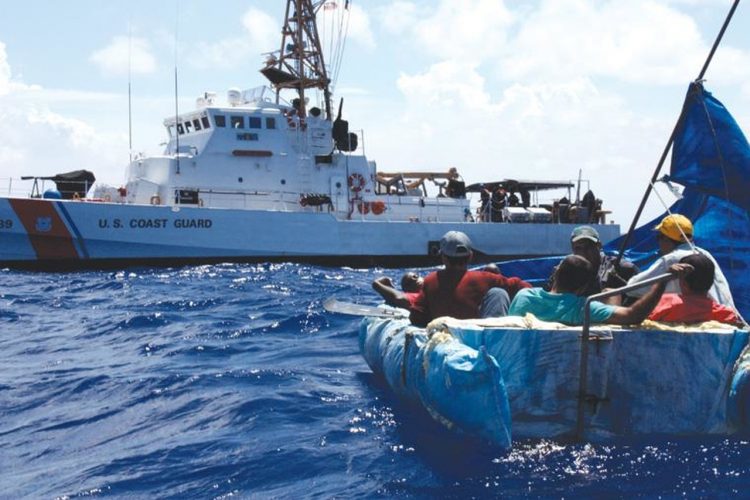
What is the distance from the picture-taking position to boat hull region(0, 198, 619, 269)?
811 inches

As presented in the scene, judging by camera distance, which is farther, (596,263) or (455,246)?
(596,263)

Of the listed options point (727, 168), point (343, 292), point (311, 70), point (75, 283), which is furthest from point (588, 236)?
point (311, 70)

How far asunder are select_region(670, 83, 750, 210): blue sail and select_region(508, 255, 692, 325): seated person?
2657 millimetres

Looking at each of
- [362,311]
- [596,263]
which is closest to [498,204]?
[362,311]

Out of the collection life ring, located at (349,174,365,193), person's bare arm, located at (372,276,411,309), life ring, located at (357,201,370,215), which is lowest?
person's bare arm, located at (372,276,411,309)

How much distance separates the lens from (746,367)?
5.21m

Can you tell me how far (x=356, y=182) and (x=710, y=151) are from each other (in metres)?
Result: 17.2

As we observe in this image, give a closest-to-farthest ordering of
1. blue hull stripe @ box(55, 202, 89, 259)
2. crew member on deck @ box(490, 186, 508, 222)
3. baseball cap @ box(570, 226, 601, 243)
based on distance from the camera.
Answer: baseball cap @ box(570, 226, 601, 243) → blue hull stripe @ box(55, 202, 89, 259) → crew member on deck @ box(490, 186, 508, 222)

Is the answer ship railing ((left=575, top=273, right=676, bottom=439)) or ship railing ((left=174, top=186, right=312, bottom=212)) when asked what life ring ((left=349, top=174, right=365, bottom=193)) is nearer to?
ship railing ((left=174, top=186, right=312, bottom=212))

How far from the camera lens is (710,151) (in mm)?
7633

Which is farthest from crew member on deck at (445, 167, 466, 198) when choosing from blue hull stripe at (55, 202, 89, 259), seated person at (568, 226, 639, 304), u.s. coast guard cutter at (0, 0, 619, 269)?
seated person at (568, 226, 639, 304)

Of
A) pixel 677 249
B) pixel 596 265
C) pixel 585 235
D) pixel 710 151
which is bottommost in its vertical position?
pixel 596 265

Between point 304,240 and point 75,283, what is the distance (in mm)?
6731

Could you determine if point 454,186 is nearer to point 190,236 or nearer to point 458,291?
point 190,236
